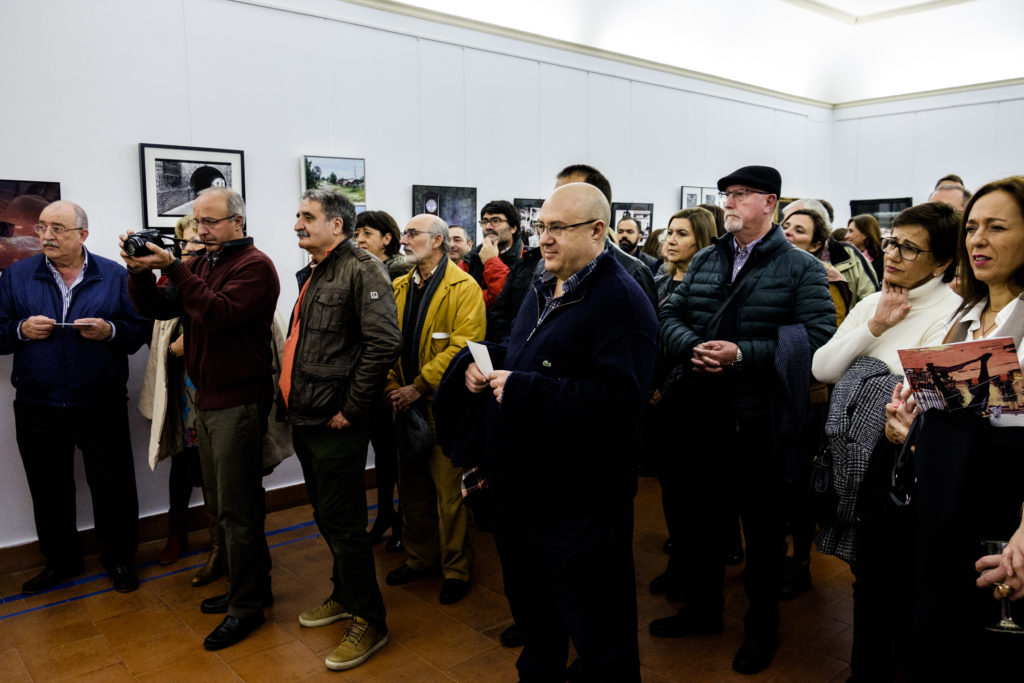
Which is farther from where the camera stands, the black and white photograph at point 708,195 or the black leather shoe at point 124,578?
the black and white photograph at point 708,195

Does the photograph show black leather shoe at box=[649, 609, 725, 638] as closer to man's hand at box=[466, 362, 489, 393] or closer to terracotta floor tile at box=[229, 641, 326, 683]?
terracotta floor tile at box=[229, 641, 326, 683]

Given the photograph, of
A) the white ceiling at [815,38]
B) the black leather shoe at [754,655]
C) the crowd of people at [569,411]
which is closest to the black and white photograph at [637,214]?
the white ceiling at [815,38]

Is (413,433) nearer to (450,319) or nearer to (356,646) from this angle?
(450,319)

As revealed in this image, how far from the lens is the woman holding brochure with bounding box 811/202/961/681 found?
2627 mm

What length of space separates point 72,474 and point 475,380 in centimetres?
329

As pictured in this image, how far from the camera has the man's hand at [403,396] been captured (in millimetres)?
4047

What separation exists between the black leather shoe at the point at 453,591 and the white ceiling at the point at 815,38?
5.19 metres

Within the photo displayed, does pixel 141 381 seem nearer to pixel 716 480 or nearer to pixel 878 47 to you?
pixel 716 480

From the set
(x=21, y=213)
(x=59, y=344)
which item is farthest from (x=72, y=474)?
(x=21, y=213)

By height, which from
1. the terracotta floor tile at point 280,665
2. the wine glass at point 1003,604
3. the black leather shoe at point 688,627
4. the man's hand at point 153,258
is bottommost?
the terracotta floor tile at point 280,665

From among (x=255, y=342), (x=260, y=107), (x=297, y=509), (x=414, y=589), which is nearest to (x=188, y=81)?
(x=260, y=107)

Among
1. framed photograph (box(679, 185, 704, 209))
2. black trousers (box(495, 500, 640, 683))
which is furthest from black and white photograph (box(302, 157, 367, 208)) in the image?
framed photograph (box(679, 185, 704, 209))

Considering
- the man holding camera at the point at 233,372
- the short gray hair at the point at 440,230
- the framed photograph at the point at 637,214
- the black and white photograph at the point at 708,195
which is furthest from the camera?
the black and white photograph at the point at 708,195

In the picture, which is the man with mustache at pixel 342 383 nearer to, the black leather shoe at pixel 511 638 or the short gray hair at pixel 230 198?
the short gray hair at pixel 230 198
